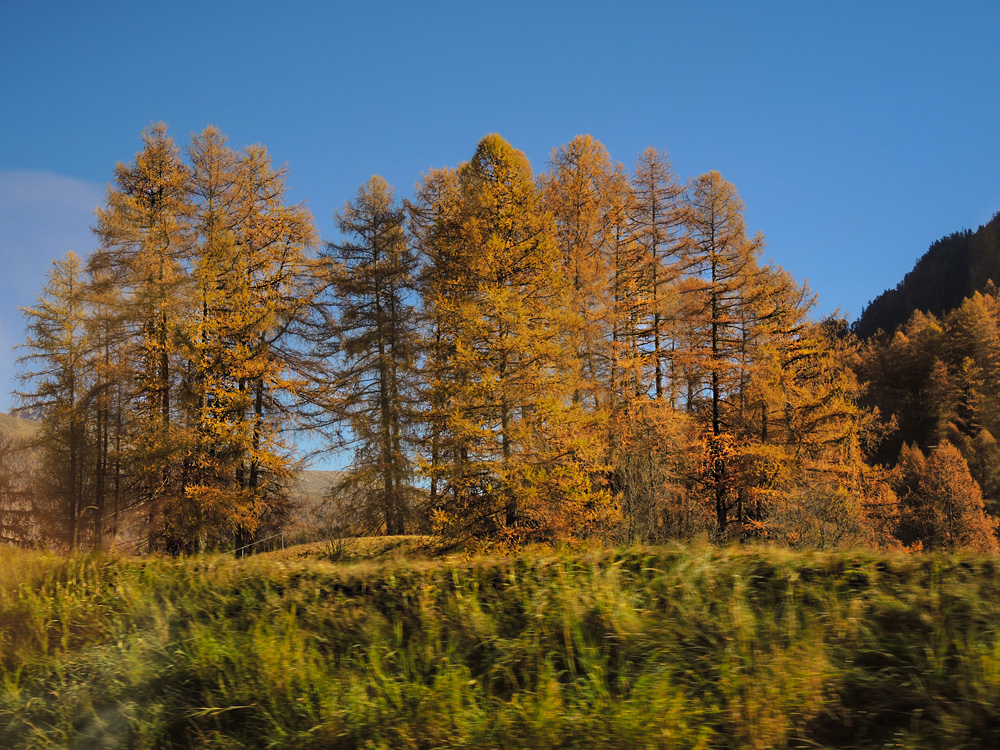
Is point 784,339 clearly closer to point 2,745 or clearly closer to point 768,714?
point 768,714

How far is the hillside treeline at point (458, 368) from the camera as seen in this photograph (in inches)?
525

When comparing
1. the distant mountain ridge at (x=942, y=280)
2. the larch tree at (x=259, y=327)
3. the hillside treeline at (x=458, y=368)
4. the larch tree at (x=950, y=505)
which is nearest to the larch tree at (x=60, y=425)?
the hillside treeline at (x=458, y=368)

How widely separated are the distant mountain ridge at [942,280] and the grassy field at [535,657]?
116 m

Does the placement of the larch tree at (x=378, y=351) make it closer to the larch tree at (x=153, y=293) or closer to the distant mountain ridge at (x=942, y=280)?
the larch tree at (x=153, y=293)

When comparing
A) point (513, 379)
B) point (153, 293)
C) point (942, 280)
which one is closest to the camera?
point (513, 379)

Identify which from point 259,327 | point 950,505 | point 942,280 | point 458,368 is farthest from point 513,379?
point 942,280

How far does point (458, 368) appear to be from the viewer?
1351cm

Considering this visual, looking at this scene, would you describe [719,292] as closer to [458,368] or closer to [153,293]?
[458,368]

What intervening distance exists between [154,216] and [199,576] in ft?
55.2

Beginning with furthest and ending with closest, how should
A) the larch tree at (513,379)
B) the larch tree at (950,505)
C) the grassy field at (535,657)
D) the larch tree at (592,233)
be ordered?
the larch tree at (950,505), the larch tree at (592,233), the larch tree at (513,379), the grassy field at (535,657)

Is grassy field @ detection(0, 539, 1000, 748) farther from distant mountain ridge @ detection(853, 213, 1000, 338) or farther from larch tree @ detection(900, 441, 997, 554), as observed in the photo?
distant mountain ridge @ detection(853, 213, 1000, 338)

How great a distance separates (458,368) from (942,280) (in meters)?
130

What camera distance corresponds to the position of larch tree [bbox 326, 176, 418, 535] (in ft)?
65.6

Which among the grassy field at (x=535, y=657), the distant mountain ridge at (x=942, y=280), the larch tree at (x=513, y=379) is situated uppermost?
the distant mountain ridge at (x=942, y=280)
